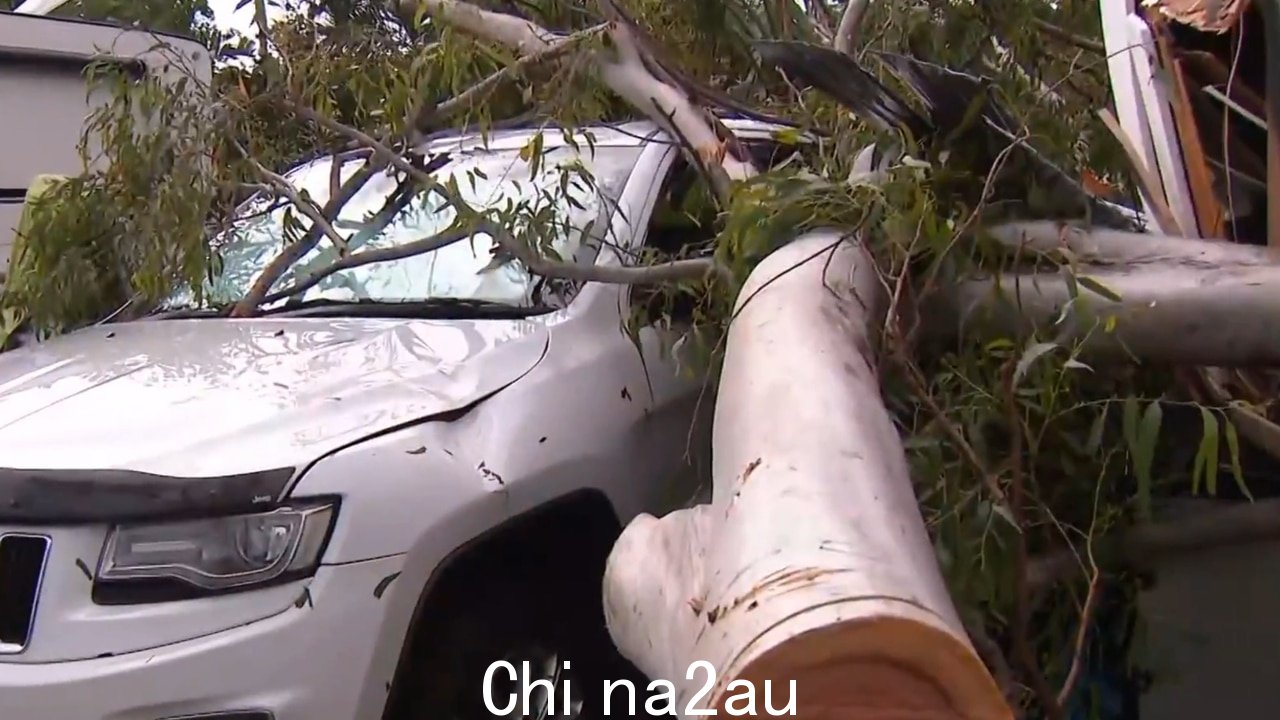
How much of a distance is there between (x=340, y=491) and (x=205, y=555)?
0.90ft

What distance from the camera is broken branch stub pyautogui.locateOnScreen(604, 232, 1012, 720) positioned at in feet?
3.29

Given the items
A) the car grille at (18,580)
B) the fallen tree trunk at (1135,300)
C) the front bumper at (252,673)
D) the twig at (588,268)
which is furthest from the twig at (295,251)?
the fallen tree trunk at (1135,300)

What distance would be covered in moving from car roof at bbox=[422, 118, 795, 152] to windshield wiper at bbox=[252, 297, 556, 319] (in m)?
0.55

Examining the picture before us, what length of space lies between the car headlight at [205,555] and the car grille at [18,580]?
124mm

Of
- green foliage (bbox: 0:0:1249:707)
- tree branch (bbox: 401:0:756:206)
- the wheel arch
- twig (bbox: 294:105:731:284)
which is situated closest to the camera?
green foliage (bbox: 0:0:1249:707)

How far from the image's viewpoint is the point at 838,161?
2658 millimetres

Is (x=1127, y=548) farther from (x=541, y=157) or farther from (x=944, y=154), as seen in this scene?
(x=541, y=157)

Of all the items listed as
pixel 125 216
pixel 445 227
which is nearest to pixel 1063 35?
pixel 445 227

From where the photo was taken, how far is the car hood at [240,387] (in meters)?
2.45

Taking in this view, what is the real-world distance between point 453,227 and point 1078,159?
5.09 ft

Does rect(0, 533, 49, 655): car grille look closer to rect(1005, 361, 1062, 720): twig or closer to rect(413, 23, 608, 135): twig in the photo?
rect(1005, 361, 1062, 720): twig

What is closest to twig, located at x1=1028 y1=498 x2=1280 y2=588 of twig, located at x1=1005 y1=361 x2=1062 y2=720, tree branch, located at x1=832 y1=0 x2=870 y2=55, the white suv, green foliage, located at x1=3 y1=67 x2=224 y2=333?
twig, located at x1=1005 y1=361 x2=1062 y2=720

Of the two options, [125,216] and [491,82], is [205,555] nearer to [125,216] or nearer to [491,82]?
[491,82]

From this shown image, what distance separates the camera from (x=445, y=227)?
3600mm
